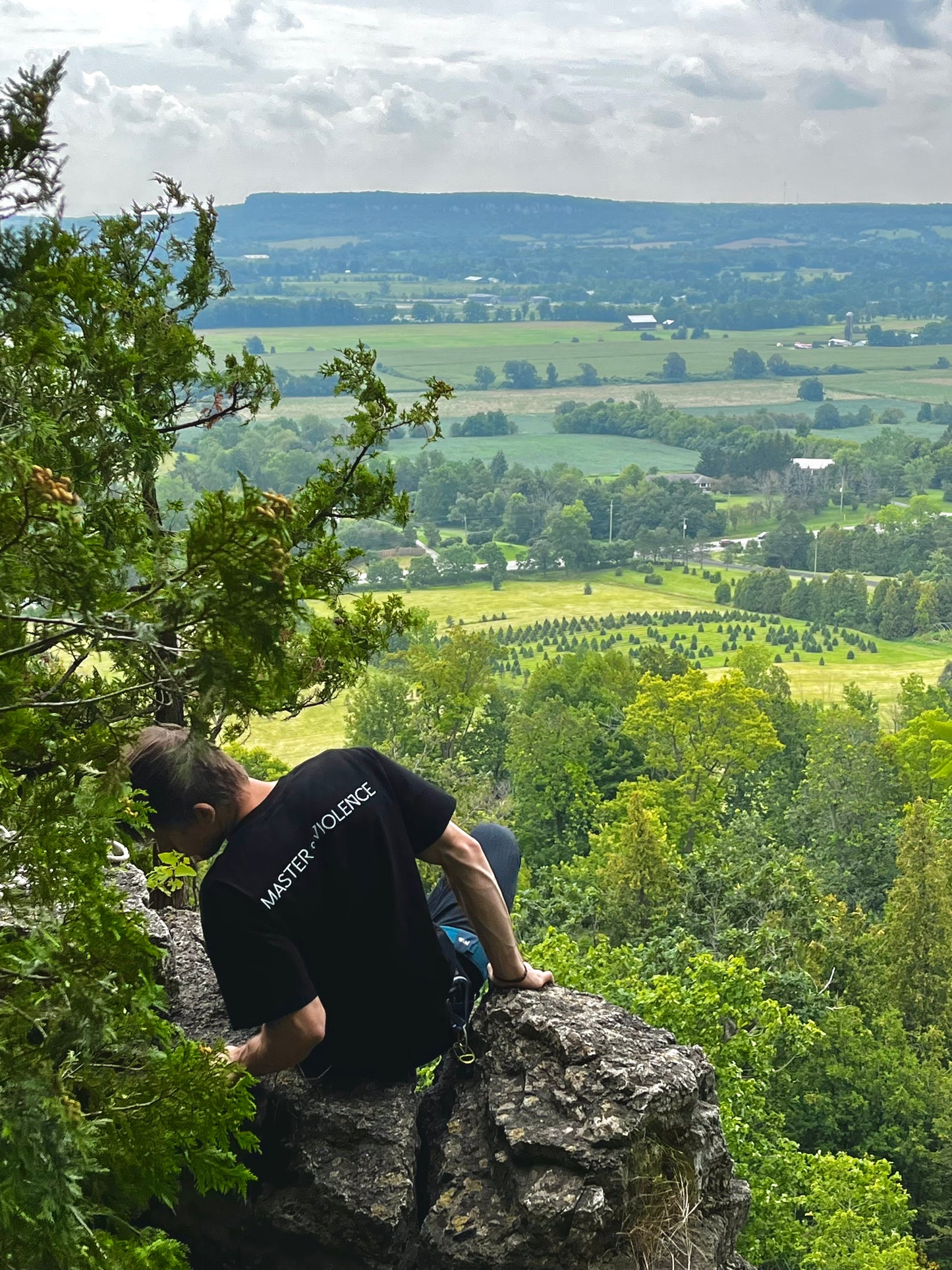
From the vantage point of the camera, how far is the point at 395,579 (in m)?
138

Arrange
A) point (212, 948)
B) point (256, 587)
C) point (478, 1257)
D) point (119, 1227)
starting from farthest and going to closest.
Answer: point (478, 1257) < point (212, 948) < point (119, 1227) < point (256, 587)

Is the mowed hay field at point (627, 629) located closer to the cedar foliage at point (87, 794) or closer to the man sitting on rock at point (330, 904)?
the man sitting on rock at point (330, 904)

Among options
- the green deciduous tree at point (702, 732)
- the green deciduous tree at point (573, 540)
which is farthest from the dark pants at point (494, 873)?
the green deciduous tree at point (573, 540)

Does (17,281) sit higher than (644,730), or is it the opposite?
(17,281)

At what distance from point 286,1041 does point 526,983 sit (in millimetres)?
1434

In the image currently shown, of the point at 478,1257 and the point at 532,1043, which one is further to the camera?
the point at 532,1043

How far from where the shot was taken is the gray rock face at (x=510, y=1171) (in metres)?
5.38

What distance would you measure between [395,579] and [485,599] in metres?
10.2

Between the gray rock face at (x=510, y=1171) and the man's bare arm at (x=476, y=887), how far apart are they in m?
0.38

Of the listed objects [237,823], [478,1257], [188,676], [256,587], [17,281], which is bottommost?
[478,1257]

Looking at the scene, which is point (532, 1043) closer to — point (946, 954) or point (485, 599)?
point (946, 954)

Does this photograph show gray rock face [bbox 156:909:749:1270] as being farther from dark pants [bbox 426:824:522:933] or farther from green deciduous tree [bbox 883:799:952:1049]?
green deciduous tree [bbox 883:799:952:1049]

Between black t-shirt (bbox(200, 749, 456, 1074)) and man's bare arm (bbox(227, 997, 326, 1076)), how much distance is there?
0.08 metres

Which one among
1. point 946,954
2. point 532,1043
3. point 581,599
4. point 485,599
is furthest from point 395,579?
point 532,1043
